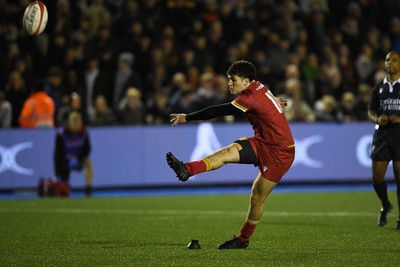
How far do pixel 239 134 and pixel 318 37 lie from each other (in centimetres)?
529

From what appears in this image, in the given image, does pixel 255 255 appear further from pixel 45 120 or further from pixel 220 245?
pixel 45 120

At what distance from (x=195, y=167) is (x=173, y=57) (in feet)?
41.5

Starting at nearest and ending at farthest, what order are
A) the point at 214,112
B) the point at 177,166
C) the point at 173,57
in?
the point at 177,166, the point at 214,112, the point at 173,57

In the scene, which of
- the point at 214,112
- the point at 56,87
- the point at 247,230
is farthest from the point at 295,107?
the point at 214,112

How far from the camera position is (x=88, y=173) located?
761 inches

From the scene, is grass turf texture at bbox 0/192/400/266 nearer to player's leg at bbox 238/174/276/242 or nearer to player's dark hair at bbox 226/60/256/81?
player's leg at bbox 238/174/276/242

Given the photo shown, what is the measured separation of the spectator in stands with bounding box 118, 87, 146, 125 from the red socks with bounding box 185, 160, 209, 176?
1063 centimetres

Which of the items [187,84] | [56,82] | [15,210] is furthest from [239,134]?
[15,210]

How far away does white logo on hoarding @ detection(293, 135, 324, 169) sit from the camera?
20.5 m

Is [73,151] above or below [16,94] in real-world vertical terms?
below

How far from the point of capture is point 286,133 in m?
10.1

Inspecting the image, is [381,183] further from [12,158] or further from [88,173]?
[12,158]

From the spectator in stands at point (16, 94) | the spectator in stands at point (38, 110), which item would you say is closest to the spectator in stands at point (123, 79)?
the spectator in stands at point (38, 110)

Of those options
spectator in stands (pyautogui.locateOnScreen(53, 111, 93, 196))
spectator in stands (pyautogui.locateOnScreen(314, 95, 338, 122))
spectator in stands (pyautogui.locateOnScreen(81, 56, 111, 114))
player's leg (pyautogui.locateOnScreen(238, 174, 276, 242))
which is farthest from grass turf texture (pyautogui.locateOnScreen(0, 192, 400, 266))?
spectator in stands (pyautogui.locateOnScreen(81, 56, 111, 114))
